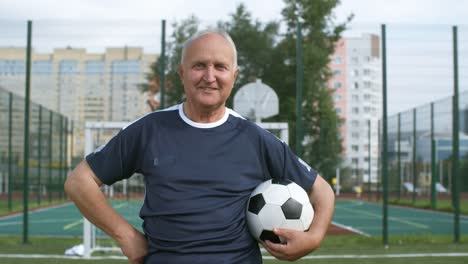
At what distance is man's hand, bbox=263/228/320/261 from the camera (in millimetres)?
2467

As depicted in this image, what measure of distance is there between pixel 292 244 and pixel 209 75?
0.69m

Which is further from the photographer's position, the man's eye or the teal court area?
the teal court area

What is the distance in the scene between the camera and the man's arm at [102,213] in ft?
8.15

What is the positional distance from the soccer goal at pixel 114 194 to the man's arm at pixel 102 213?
6.25 metres

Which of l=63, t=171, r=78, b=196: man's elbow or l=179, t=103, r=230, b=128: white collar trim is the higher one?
l=179, t=103, r=230, b=128: white collar trim

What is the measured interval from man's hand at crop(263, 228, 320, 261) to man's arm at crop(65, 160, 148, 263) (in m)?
0.48

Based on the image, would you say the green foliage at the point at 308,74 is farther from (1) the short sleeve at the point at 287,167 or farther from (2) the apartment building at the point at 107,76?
(1) the short sleeve at the point at 287,167

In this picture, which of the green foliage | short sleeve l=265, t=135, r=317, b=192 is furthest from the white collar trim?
the green foliage

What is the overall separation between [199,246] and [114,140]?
54 centimetres

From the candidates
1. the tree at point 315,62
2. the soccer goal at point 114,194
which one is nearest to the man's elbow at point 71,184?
the soccer goal at point 114,194

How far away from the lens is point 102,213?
2514 millimetres

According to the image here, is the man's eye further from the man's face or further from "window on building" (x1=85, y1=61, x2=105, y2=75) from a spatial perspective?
"window on building" (x1=85, y1=61, x2=105, y2=75)

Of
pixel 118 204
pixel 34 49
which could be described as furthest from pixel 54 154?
pixel 118 204

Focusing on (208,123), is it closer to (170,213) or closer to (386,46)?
(170,213)
